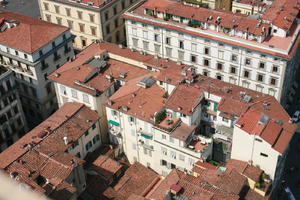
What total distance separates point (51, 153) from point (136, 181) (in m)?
16.3

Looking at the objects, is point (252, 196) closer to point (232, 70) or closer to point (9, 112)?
point (232, 70)

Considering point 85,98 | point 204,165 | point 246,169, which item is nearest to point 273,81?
point 246,169

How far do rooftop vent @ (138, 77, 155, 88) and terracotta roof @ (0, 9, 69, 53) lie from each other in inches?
994

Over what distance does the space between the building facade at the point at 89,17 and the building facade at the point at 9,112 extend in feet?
98.6

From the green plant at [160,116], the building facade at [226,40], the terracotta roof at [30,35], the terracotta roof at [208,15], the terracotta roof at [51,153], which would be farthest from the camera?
the terracotta roof at [30,35]

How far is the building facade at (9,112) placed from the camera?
72.9 meters

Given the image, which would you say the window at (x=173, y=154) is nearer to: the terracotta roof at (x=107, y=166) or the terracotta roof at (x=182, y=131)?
the terracotta roof at (x=182, y=131)

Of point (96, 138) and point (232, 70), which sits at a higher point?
point (232, 70)

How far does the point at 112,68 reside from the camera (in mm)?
76125

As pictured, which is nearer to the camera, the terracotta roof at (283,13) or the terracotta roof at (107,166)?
the terracotta roof at (107,166)

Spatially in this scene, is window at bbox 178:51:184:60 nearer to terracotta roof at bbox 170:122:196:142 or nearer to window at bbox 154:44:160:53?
window at bbox 154:44:160:53

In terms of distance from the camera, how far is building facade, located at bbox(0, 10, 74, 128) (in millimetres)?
79250

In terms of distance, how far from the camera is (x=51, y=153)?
2351 inches

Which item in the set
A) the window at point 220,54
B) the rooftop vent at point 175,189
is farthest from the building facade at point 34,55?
the rooftop vent at point 175,189
